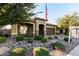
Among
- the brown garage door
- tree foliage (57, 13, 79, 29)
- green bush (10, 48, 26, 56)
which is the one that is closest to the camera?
green bush (10, 48, 26, 56)

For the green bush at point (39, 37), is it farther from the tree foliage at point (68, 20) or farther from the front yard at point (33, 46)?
the tree foliage at point (68, 20)

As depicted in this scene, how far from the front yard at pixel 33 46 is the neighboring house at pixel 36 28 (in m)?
0.15

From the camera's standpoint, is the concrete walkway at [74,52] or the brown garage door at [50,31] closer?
the concrete walkway at [74,52]

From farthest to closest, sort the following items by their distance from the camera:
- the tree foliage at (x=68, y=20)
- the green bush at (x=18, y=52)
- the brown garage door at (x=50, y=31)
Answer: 1. the brown garage door at (x=50, y=31)
2. the tree foliage at (x=68, y=20)
3. the green bush at (x=18, y=52)

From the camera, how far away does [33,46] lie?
4949mm

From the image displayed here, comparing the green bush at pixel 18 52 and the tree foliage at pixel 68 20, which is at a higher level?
the tree foliage at pixel 68 20

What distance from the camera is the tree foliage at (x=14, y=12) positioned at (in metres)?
5.07

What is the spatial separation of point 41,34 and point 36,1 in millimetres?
845

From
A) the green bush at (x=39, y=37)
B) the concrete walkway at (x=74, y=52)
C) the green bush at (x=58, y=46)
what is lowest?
the concrete walkway at (x=74, y=52)

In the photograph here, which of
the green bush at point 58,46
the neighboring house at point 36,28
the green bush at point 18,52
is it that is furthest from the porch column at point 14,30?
the green bush at point 58,46

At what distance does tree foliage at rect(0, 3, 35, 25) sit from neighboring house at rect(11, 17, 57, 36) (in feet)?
0.57

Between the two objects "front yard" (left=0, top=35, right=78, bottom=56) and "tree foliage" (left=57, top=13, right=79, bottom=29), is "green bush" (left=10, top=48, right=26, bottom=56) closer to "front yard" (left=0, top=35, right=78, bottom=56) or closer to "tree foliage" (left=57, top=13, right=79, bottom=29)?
"front yard" (left=0, top=35, right=78, bottom=56)

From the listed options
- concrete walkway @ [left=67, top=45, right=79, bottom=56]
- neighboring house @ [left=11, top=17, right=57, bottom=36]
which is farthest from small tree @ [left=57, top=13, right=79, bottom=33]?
concrete walkway @ [left=67, top=45, right=79, bottom=56]

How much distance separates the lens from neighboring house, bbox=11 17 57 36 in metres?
5.03
